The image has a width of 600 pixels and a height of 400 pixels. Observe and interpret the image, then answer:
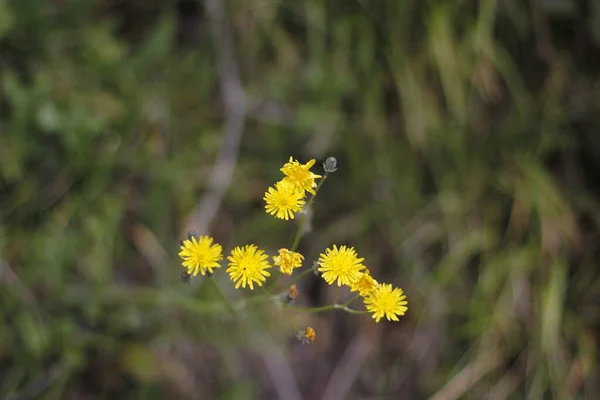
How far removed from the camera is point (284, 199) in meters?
1.16

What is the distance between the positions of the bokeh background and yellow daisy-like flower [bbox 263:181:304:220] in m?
0.91

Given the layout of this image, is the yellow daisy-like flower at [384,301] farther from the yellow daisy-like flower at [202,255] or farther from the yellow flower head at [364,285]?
the yellow daisy-like flower at [202,255]

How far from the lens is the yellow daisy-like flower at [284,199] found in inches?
45.1

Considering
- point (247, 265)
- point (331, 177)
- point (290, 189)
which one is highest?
point (331, 177)

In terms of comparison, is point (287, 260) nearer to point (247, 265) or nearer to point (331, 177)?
point (247, 265)

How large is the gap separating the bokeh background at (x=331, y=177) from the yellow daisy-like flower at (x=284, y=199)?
905 millimetres

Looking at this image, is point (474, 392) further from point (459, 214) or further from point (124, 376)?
point (124, 376)

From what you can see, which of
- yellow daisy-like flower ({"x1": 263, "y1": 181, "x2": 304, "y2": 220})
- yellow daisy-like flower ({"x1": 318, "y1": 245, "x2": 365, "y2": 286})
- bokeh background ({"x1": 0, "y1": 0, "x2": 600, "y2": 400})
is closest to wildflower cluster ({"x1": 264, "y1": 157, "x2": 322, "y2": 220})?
yellow daisy-like flower ({"x1": 263, "y1": 181, "x2": 304, "y2": 220})

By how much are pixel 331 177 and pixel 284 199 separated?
1152 mm

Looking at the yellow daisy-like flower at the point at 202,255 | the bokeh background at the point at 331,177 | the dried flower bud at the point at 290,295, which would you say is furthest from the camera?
the bokeh background at the point at 331,177

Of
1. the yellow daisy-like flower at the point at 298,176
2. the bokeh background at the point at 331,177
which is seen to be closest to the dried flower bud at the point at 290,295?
the yellow daisy-like flower at the point at 298,176

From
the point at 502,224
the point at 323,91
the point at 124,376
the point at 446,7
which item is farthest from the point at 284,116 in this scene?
the point at 124,376

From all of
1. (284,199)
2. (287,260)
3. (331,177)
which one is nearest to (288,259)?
(287,260)

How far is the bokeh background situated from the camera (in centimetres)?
202
